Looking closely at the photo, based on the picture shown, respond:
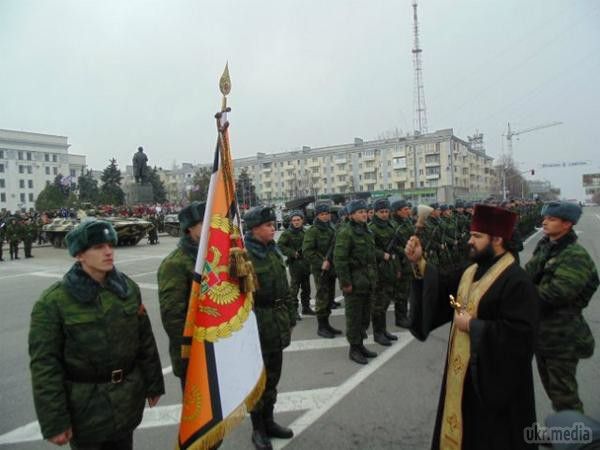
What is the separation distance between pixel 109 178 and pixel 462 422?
66.0 metres

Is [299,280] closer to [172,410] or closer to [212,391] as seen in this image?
[172,410]

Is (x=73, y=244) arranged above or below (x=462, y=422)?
above

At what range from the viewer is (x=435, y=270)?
9.65 ft

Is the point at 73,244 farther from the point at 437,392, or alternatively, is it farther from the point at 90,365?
the point at 437,392

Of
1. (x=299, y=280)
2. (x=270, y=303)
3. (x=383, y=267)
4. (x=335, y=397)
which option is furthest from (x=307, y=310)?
(x=270, y=303)

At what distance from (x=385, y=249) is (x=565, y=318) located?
3.58m

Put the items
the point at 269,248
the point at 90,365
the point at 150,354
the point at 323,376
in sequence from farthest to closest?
the point at 323,376
the point at 269,248
the point at 150,354
the point at 90,365

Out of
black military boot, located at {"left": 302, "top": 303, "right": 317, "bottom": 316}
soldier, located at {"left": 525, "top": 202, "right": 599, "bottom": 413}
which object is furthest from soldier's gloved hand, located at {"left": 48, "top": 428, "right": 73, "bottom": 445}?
black military boot, located at {"left": 302, "top": 303, "right": 317, "bottom": 316}

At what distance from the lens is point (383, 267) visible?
684cm

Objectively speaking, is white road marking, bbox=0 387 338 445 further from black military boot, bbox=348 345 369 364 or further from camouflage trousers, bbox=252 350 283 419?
black military boot, bbox=348 345 369 364

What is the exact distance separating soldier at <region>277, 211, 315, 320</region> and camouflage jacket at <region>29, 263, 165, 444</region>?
18.5 ft

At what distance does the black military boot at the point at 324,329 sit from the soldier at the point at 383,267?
724 millimetres

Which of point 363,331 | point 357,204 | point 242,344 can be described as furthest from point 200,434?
point 357,204

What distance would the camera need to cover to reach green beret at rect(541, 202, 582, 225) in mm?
3680
